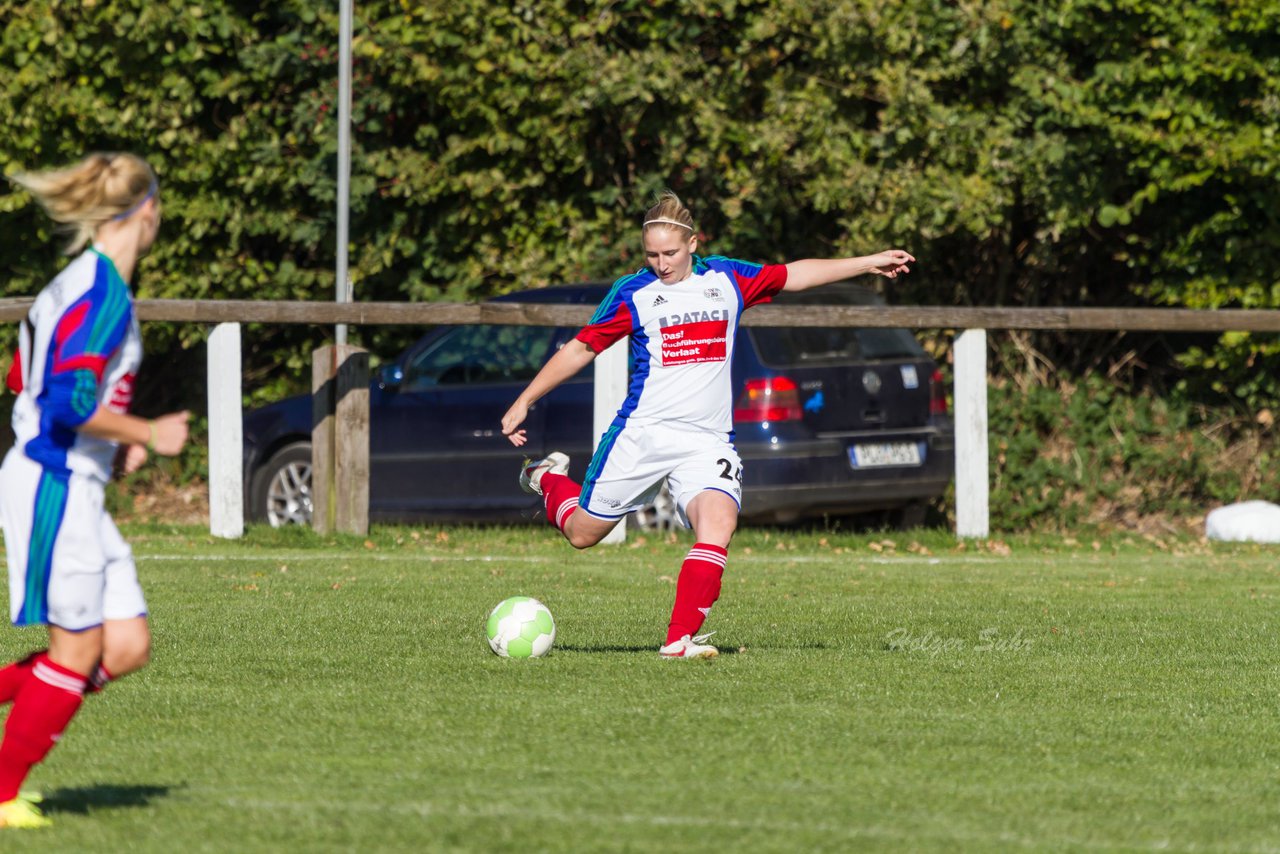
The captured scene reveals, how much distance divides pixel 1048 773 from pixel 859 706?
114 centimetres

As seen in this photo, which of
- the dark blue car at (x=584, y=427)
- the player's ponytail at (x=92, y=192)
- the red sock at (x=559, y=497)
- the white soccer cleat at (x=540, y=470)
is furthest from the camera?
the dark blue car at (x=584, y=427)

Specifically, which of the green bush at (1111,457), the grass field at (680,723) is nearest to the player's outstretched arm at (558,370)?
the grass field at (680,723)

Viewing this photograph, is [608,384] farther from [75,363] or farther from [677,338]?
[75,363]

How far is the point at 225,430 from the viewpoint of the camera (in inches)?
494

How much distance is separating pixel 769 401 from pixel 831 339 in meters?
0.82

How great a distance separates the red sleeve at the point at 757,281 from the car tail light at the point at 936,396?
5577mm

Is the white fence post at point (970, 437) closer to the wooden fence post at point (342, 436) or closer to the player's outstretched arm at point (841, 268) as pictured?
the wooden fence post at point (342, 436)

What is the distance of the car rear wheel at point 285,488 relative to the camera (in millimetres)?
13984

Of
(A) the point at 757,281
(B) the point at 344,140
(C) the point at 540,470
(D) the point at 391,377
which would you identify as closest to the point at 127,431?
(A) the point at 757,281

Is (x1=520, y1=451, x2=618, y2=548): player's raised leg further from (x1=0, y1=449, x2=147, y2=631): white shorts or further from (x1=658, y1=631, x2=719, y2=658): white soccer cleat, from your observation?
(x1=0, y1=449, x2=147, y2=631): white shorts

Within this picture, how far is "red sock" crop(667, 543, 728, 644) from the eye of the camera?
733 cm

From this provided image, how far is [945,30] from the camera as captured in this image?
14.9 metres

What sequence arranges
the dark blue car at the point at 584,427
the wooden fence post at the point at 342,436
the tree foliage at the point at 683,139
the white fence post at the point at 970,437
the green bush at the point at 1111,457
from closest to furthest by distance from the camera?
the dark blue car at the point at 584,427, the wooden fence post at the point at 342,436, the white fence post at the point at 970,437, the tree foliage at the point at 683,139, the green bush at the point at 1111,457

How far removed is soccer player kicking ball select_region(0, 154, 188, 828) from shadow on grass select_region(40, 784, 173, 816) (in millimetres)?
148
